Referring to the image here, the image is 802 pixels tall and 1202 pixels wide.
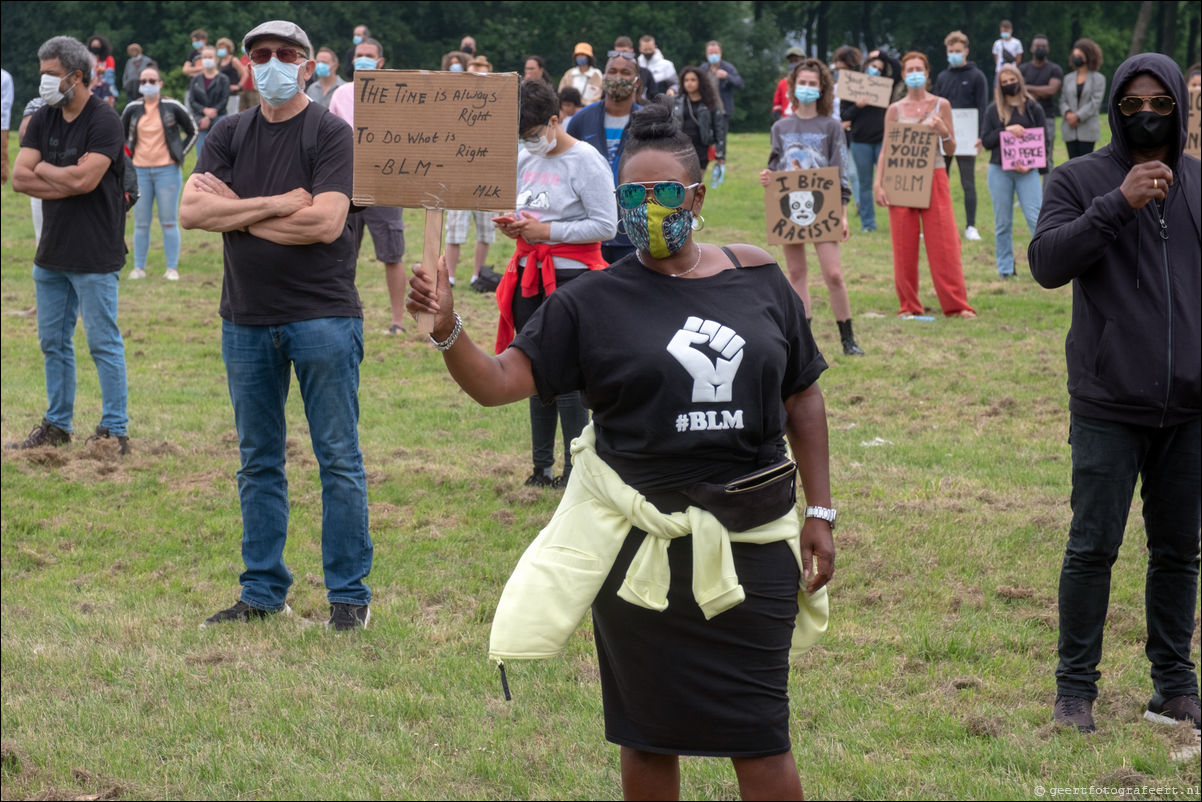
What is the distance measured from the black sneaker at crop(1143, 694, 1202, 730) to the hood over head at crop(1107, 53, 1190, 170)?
192 centimetres

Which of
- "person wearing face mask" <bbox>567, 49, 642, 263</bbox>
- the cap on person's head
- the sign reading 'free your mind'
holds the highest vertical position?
the cap on person's head

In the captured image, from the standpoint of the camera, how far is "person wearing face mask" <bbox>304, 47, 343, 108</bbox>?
14220 millimetres

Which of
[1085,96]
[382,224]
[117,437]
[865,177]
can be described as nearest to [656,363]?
[117,437]

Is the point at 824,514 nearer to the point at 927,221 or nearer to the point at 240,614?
the point at 240,614

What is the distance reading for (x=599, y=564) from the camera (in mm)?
3664

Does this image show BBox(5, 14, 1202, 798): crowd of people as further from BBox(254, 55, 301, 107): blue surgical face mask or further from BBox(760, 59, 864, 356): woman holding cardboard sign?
BBox(760, 59, 864, 356): woman holding cardboard sign

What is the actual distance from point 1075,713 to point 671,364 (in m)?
2.56

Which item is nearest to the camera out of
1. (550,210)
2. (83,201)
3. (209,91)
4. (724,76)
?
(550,210)

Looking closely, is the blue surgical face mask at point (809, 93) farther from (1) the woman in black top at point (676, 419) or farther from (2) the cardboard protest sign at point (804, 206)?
(1) the woman in black top at point (676, 419)

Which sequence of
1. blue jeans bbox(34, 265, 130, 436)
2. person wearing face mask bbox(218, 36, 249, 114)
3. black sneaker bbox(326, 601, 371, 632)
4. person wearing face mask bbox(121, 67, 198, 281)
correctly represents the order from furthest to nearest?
person wearing face mask bbox(218, 36, 249, 114)
person wearing face mask bbox(121, 67, 198, 281)
blue jeans bbox(34, 265, 130, 436)
black sneaker bbox(326, 601, 371, 632)

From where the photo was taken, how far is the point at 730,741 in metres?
3.64

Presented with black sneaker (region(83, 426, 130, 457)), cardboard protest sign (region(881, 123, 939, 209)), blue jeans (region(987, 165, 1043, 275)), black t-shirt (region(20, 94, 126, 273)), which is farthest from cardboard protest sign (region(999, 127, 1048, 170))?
black sneaker (region(83, 426, 130, 457))

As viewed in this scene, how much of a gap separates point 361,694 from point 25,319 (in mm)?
10803

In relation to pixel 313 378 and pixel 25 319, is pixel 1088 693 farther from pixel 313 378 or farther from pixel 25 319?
pixel 25 319
